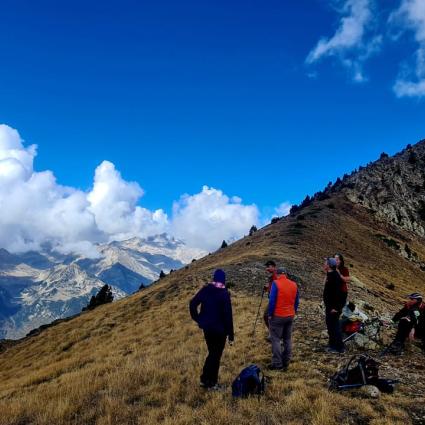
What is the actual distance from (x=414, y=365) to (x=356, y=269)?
1318 inches

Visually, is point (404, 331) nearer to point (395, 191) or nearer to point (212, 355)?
point (212, 355)

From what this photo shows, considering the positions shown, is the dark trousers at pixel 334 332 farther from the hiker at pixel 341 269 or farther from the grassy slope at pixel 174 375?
the hiker at pixel 341 269

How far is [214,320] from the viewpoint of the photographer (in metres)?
10.2

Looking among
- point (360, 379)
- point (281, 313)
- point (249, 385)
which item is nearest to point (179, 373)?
point (249, 385)

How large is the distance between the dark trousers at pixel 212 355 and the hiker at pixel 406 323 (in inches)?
251

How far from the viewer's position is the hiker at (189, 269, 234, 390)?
10.2m

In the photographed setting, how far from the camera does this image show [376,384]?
33.2 ft

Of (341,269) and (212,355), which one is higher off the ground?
(341,269)

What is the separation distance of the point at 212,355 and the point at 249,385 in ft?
3.75

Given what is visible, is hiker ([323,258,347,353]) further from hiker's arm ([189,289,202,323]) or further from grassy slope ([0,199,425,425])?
hiker's arm ([189,289,202,323])

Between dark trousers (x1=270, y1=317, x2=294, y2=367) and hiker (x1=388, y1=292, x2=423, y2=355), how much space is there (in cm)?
389

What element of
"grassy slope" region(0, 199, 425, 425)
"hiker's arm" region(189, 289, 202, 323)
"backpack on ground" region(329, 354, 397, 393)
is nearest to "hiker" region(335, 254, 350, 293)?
"grassy slope" region(0, 199, 425, 425)

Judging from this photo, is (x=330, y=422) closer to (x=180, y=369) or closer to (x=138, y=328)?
(x=180, y=369)

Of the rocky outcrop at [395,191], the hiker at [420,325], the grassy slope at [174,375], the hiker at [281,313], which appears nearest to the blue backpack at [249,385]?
the grassy slope at [174,375]
